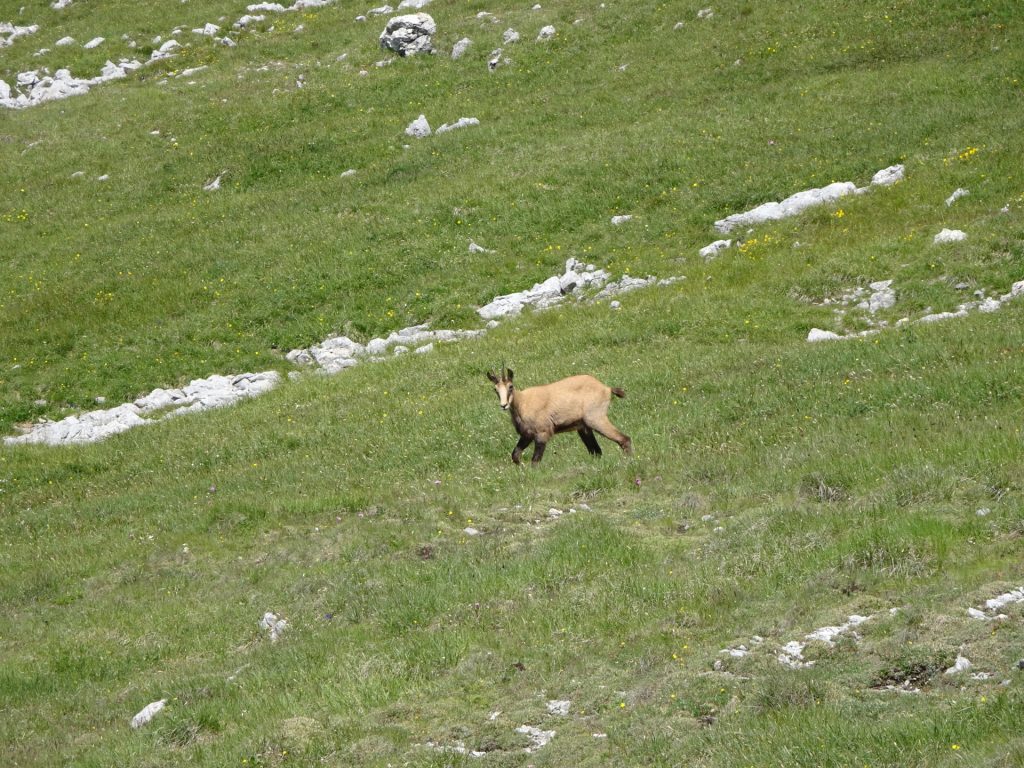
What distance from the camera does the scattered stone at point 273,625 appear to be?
13633 mm

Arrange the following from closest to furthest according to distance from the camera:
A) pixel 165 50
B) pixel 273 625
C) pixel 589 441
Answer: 1. pixel 273 625
2. pixel 589 441
3. pixel 165 50

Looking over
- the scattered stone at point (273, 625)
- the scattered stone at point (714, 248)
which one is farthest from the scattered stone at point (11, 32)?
the scattered stone at point (273, 625)

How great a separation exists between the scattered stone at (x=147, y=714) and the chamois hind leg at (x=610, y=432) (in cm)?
846

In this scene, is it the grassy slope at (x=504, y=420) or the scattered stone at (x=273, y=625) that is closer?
the grassy slope at (x=504, y=420)

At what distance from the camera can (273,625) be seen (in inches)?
545

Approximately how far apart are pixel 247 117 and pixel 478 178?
497 inches

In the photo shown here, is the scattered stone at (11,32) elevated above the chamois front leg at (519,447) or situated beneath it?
elevated above

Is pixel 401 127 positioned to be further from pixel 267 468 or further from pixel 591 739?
pixel 591 739

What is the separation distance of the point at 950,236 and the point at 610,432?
1228 cm

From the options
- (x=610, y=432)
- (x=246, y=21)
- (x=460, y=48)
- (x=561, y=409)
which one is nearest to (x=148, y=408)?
(x=561, y=409)

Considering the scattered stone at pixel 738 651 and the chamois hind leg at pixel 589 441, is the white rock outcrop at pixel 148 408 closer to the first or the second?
the chamois hind leg at pixel 589 441

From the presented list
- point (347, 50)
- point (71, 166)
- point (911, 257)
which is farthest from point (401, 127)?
point (911, 257)

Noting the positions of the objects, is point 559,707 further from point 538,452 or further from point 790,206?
point 790,206

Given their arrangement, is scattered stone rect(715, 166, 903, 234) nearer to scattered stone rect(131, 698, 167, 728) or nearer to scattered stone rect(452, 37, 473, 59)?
scattered stone rect(452, 37, 473, 59)
